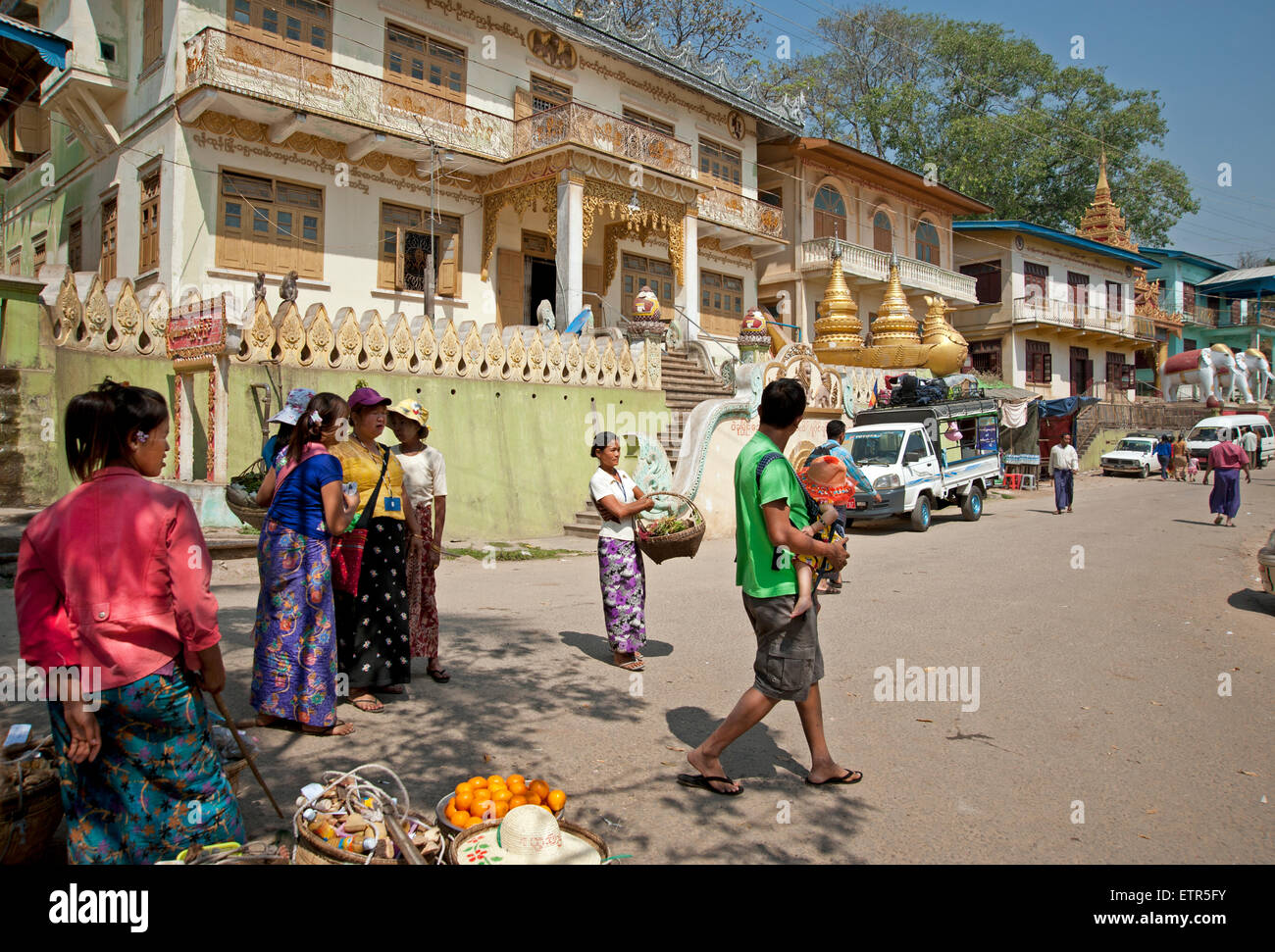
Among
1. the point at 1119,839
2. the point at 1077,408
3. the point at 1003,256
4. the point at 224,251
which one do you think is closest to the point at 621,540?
the point at 1119,839

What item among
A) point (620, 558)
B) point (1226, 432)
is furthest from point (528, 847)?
point (1226, 432)

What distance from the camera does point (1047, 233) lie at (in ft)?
117

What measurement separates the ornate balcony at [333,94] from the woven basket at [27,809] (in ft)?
47.1

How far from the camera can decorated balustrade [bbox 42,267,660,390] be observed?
1010 centimetres

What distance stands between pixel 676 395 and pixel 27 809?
49.6 feet

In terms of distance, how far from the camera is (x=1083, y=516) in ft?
57.0

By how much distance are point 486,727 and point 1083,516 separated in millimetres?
16106

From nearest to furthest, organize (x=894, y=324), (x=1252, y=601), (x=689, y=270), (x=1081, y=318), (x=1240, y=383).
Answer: (x=1252, y=601)
(x=689, y=270)
(x=894, y=324)
(x=1081, y=318)
(x=1240, y=383)

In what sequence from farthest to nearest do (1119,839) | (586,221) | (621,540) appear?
(586,221)
(621,540)
(1119,839)

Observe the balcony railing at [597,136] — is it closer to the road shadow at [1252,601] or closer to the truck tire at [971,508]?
the truck tire at [971,508]

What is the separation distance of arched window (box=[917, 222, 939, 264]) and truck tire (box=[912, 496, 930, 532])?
20.4 metres

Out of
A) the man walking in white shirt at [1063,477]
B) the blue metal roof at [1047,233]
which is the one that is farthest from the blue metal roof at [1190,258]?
the man walking in white shirt at [1063,477]

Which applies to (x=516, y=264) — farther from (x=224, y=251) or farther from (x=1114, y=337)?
(x=1114, y=337)

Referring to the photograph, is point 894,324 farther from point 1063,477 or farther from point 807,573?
point 807,573
